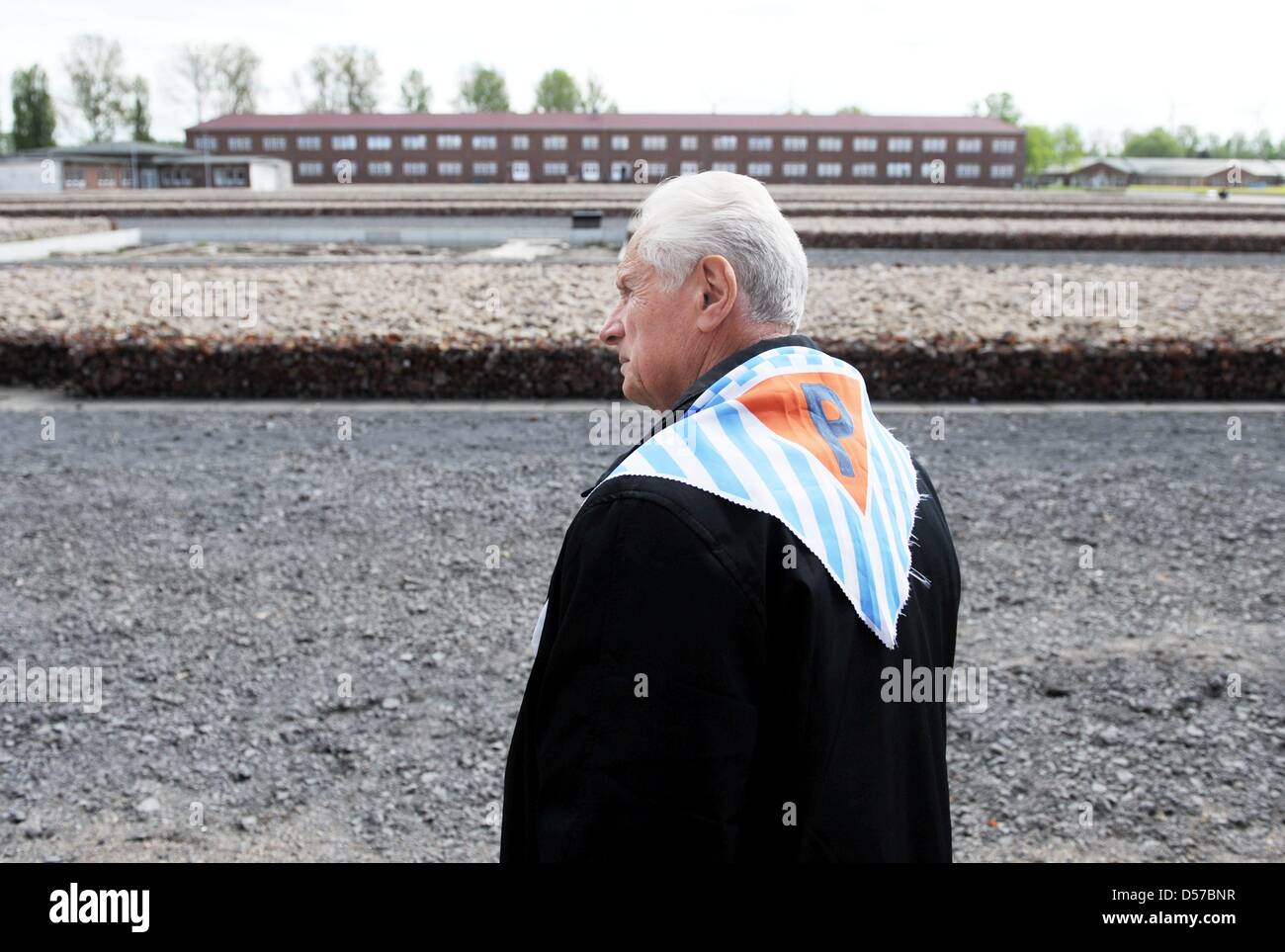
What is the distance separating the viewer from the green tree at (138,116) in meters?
95.9

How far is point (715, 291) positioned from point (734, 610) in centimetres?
54

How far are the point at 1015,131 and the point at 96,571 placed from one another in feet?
270

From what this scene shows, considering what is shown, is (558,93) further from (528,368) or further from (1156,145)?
(528,368)

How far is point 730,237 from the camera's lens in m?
1.72

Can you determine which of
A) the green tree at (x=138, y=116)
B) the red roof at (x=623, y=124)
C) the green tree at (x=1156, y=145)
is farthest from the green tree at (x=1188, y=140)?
the green tree at (x=138, y=116)

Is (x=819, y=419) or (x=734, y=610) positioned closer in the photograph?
(x=734, y=610)

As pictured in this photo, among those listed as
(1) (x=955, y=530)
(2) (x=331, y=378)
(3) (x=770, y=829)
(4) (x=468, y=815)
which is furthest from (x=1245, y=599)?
(2) (x=331, y=378)

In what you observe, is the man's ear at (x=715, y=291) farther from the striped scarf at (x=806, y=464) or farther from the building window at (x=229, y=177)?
the building window at (x=229, y=177)

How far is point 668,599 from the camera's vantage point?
147 cm

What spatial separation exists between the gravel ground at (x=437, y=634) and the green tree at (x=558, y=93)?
114 meters

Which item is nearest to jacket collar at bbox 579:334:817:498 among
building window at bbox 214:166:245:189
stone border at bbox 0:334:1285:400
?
stone border at bbox 0:334:1285:400

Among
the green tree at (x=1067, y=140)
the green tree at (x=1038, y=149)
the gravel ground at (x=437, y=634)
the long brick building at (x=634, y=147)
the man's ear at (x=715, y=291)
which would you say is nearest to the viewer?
the man's ear at (x=715, y=291)

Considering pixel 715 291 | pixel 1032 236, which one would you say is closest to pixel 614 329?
pixel 715 291

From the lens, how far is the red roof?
78.2m
